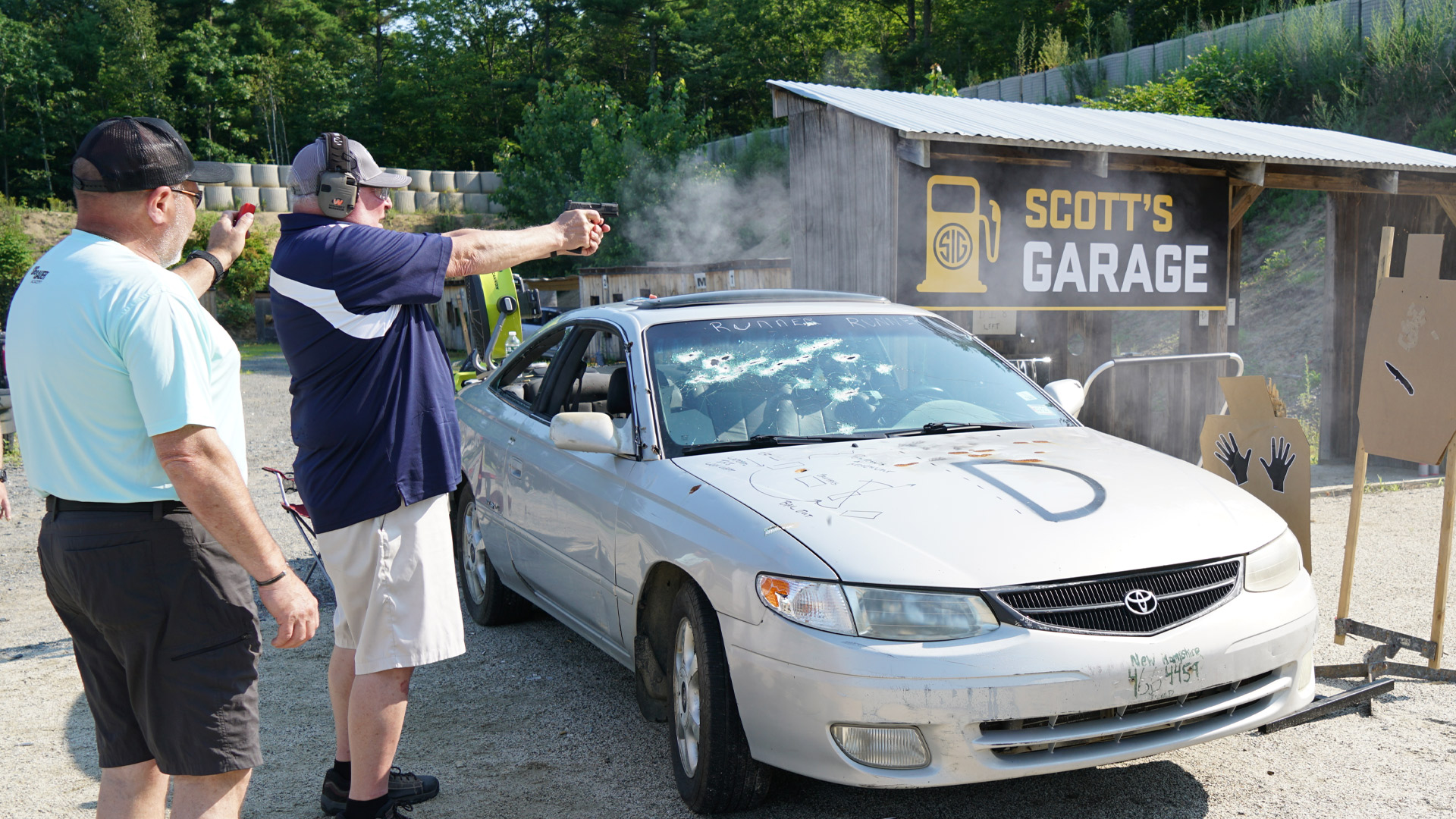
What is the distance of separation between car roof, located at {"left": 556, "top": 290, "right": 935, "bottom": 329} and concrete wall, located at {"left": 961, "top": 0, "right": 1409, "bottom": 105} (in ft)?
65.4

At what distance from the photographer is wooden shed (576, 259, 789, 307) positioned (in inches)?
603

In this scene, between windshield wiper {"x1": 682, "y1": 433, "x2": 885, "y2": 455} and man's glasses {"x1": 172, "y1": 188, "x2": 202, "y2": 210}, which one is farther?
windshield wiper {"x1": 682, "y1": 433, "x2": 885, "y2": 455}

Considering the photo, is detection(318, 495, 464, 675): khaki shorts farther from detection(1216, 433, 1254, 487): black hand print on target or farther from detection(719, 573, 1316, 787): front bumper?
detection(1216, 433, 1254, 487): black hand print on target

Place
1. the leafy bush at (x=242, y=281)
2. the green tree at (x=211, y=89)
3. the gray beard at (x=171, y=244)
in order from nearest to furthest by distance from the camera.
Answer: the gray beard at (x=171, y=244) → the leafy bush at (x=242, y=281) → the green tree at (x=211, y=89)

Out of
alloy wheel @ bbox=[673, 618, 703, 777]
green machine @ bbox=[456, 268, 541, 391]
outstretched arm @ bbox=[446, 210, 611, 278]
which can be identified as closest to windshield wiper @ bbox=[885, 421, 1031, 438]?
alloy wheel @ bbox=[673, 618, 703, 777]

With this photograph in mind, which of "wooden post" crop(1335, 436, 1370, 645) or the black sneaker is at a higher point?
"wooden post" crop(1335, 436, 1370, 645)

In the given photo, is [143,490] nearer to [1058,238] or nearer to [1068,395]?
[1068,395]

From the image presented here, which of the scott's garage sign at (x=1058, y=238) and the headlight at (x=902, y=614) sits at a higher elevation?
the scott's garage sign at (x=1058, y=238)

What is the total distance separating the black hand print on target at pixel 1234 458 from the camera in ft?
16.8

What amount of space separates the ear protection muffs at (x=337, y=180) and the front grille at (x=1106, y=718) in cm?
229

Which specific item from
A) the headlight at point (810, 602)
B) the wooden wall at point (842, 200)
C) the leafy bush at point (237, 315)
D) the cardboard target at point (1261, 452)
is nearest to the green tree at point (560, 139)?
the leafy bush at point (237, 315)

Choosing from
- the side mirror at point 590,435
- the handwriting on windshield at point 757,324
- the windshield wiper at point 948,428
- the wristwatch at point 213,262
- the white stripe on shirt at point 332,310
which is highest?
the wristwatch at point 213,262

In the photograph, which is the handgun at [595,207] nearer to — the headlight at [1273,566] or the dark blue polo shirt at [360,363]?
the dark blue polo shirt at [360,363]

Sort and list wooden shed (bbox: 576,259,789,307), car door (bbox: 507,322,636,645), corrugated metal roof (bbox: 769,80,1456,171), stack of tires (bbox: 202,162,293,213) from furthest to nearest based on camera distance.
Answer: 1. stack of tires (bbox: 202,162,293,213)
2. wooden shed (bbox: 576,259,789,307)
3. corrugated metal roof (bbox: 769,80,1456,171)
4. car door (bbox: 507,322,636,645)
